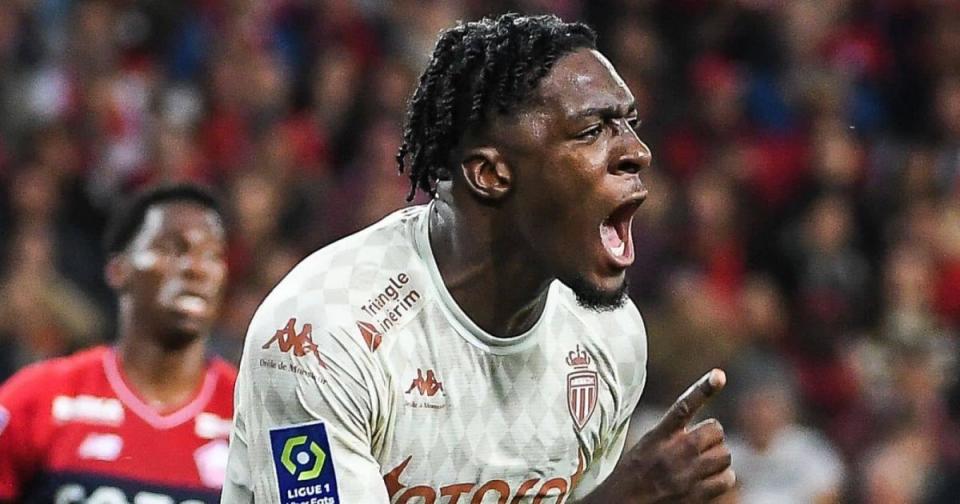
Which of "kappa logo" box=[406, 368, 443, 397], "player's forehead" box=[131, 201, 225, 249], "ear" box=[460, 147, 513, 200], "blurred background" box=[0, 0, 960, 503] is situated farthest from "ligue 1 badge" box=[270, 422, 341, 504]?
"blurred background" box=[0, 0, 960, 503]

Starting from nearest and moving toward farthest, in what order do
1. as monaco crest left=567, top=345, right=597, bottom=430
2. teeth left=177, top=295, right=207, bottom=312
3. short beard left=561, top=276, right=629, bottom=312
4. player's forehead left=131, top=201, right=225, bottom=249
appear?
short beard left=561, top=276, right=629, bottom=312 → as monaco crest left=567, top=345, right=597, bottom=430 → teeth left=177, top=295, right=207, bottom=312 → player's forehead left=131, top=201, right=225, bottom=249

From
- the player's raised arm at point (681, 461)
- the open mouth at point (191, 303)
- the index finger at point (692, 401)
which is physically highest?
the open mouth at point (191, 303)

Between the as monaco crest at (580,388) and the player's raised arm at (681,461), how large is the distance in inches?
12.4

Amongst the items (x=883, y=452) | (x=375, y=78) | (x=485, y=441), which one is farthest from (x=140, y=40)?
(x=485, y=441)

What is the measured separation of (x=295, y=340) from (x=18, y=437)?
1.94m

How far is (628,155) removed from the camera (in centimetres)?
332

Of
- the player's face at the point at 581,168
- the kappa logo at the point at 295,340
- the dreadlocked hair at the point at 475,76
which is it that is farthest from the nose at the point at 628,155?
the kappa logo at the point at 295,340

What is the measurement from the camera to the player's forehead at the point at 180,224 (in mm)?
5324

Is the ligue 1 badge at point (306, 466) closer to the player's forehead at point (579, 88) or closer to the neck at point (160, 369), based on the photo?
the player's forehead at point (579, 88)

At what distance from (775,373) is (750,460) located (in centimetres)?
50

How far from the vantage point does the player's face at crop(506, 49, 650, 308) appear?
331 centimetres

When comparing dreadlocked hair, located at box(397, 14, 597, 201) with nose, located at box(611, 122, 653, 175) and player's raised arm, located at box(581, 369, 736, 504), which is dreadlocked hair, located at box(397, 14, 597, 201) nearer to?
nose, located at box(611, 122, 653, 175)

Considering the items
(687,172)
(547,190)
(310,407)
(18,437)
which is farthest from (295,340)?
(687,172)

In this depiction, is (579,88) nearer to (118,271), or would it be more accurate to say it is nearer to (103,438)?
(103,438)
